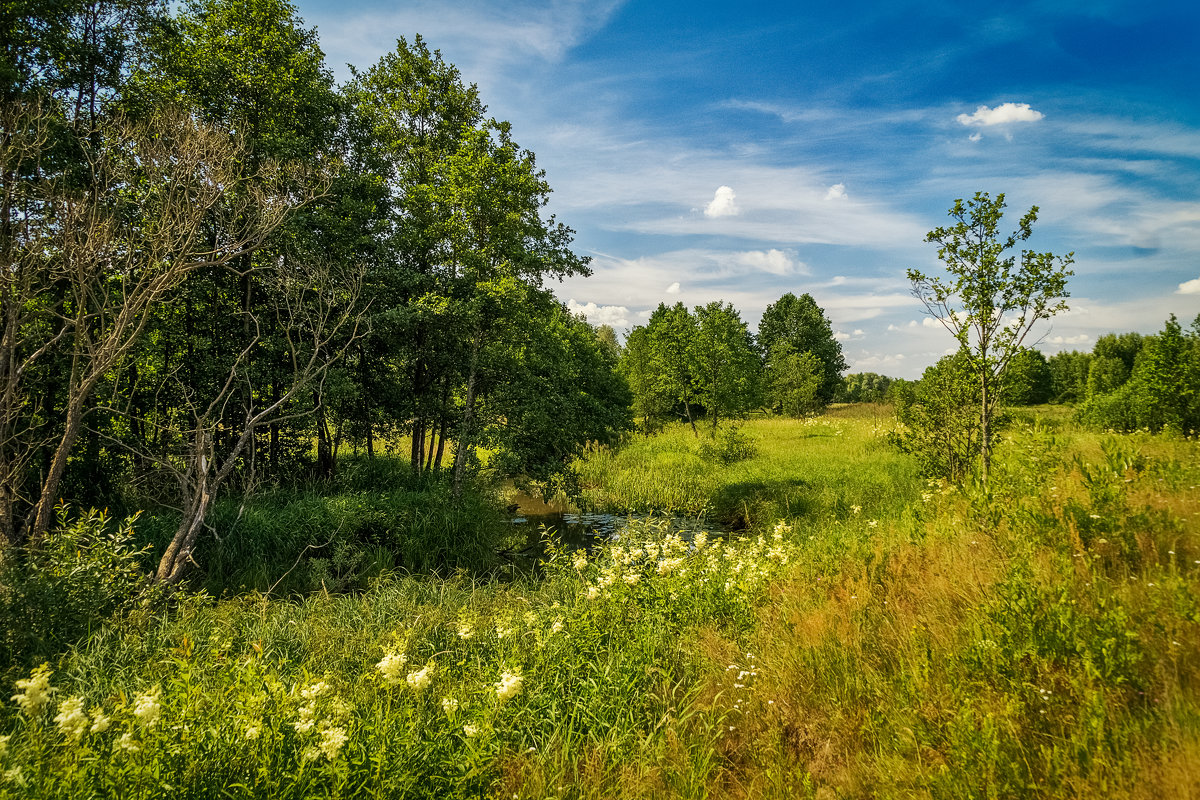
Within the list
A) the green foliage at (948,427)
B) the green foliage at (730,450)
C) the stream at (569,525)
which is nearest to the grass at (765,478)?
the green foliage at (730,450)

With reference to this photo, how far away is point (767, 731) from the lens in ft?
11.0

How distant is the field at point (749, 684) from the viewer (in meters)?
2.59

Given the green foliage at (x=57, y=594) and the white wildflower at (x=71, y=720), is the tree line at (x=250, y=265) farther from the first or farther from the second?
the white wildflower at (x=71, y=720)

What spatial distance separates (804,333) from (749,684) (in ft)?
168

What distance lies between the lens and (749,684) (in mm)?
3816

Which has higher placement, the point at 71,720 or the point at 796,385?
the point at 796,385

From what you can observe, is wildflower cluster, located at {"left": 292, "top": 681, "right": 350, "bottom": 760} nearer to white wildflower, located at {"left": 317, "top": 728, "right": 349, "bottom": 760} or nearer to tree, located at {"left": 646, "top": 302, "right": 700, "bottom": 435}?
white wildflower, located at {"left": 317, "top": 728, "right": 349, "bottom": 760}

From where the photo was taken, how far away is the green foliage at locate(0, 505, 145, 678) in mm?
5027

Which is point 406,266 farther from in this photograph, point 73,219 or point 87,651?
point 87,651

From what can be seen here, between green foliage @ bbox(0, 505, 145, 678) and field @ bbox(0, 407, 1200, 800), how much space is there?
0.33m

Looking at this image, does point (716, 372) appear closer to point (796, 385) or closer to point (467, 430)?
point (467, 430)

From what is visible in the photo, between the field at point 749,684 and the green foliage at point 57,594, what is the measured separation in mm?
334

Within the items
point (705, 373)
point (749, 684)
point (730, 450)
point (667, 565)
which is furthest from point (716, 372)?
point (749, 684)

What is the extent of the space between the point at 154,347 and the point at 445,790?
12.5 metres
